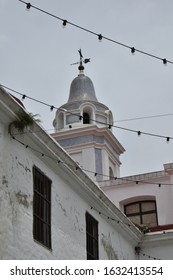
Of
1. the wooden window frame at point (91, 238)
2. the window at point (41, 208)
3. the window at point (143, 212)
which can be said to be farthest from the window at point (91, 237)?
the window at point (143, 212)

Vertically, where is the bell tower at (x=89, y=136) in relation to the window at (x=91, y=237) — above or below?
above

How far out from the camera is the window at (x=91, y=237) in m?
13.5

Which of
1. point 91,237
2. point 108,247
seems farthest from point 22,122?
point 108,247

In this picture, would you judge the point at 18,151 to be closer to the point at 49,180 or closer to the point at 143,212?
the point at 49,180

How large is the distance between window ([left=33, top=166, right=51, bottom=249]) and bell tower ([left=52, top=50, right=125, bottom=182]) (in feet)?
49.2

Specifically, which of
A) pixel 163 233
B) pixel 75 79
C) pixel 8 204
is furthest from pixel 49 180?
pixel 75 79

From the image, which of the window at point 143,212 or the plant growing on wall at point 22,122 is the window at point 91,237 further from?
the window at point 143,212

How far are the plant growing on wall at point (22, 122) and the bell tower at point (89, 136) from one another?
52.2ft

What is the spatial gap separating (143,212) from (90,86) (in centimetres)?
1182

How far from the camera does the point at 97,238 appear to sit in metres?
14.1

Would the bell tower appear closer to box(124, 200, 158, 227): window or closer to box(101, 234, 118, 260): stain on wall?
box(124, 200, 158, 227): window

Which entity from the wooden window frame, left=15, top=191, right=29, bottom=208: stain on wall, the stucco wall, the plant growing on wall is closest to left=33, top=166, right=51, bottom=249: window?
the stucco wall
